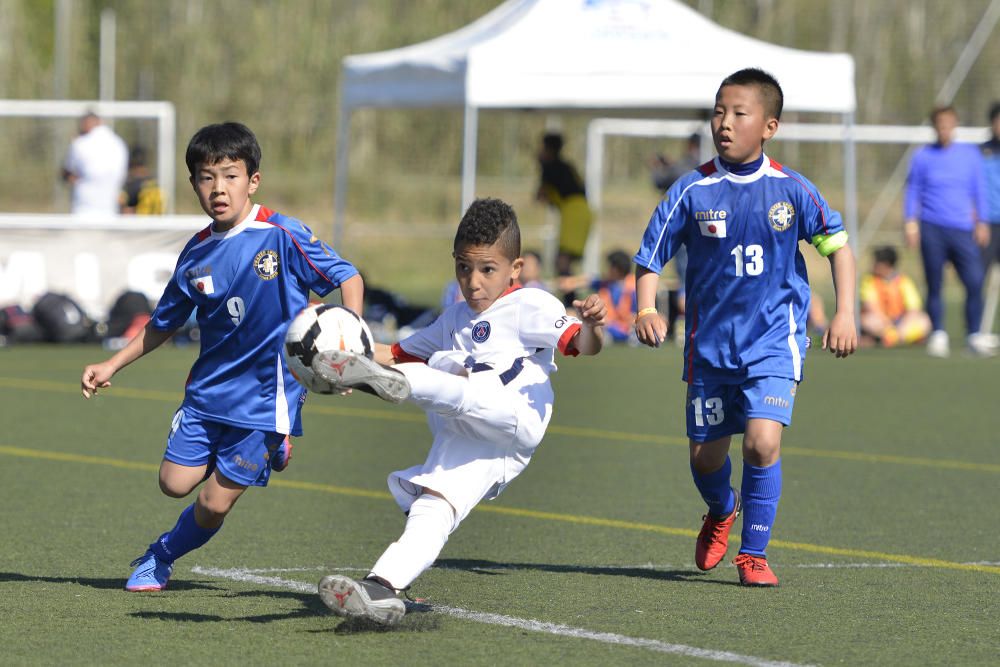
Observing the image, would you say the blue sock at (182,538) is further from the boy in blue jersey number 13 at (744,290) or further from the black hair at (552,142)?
the black hair at (552,142)

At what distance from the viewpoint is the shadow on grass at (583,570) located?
20.7 ft

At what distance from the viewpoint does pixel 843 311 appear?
607 cm

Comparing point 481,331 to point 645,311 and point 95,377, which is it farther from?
point 95,377

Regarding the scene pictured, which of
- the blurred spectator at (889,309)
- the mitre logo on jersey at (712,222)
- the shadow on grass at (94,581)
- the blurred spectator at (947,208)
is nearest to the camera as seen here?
the shadow on grass at (94,581)

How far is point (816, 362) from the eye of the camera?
16312mm

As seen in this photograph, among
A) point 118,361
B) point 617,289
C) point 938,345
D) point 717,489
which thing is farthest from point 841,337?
point 617,289

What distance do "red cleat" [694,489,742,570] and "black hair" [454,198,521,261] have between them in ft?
5.11

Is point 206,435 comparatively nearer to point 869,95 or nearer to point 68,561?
point 68,561

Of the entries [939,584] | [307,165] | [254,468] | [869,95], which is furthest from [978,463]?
[869,95]

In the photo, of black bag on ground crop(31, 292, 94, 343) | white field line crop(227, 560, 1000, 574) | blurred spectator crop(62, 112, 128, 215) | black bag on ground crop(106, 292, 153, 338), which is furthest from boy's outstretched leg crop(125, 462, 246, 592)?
blurred spectator crop(62, 112, 128, 215)

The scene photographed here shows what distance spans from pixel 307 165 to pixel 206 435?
2623 centimetres

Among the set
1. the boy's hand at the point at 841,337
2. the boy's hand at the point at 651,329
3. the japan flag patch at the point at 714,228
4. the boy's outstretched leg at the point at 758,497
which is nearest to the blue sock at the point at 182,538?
the boy's hand at the point at 651,329

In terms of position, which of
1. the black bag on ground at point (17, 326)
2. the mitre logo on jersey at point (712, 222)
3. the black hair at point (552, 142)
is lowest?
the black bag on ground at point (17, 326)

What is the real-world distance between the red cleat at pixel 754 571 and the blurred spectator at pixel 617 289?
1114cm
